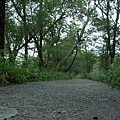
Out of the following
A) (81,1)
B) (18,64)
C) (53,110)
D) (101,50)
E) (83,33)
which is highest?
(81,1)

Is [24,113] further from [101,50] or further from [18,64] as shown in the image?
[101,50]

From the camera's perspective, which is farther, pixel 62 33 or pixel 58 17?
pixel 62 33

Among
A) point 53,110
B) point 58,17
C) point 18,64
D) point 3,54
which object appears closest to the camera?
point 53,110

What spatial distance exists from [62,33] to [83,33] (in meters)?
3.54

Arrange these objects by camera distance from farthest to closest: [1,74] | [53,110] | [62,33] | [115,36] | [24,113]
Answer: [62,33]
[115,36]
[1,74]
[53,110]
[24,113]

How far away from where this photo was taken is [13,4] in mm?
12320

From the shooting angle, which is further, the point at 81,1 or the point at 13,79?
the point at 81,1

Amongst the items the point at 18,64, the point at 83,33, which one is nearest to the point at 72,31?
the point at 83,33

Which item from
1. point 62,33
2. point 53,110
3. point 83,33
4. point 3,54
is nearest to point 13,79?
point 3,54

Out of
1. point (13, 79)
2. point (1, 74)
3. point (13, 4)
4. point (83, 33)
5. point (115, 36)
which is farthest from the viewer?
point (83, 33)

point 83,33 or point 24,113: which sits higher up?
point 83,33

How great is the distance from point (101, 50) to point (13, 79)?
1511cm

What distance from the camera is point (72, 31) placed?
22.8 meters

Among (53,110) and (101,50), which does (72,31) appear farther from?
(53,110)
